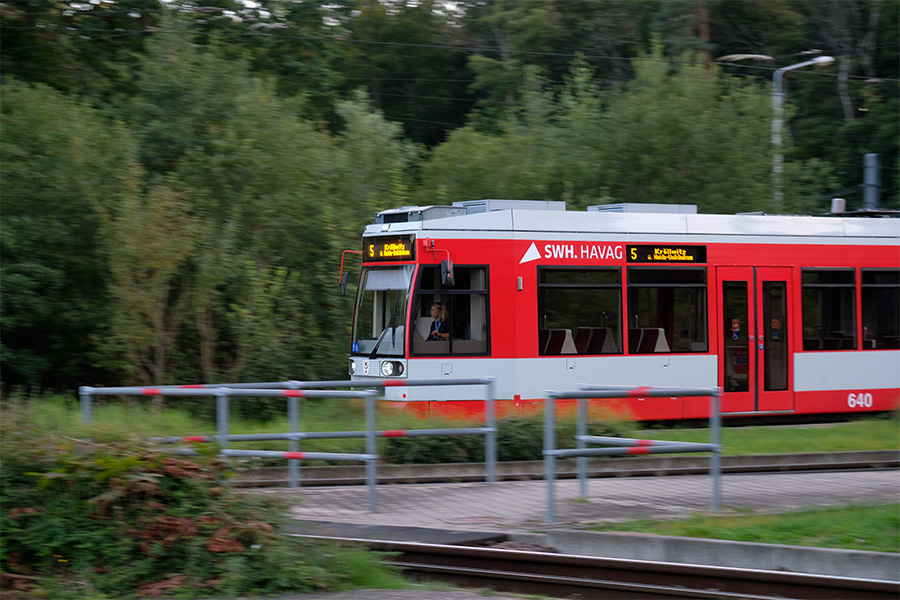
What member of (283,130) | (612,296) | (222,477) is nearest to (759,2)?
(283,130)

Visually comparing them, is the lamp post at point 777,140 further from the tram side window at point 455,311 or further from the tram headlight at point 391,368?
the tram headlight at point 391,368

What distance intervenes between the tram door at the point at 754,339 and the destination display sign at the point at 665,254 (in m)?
0.50

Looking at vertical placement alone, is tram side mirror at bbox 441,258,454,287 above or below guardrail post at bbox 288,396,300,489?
above

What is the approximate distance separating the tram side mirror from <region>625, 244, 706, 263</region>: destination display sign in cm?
321

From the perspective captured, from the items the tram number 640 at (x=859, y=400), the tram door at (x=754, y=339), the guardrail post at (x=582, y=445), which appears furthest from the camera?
the tram number 640 at (x=859, y=400)

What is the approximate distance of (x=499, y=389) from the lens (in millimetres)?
15578

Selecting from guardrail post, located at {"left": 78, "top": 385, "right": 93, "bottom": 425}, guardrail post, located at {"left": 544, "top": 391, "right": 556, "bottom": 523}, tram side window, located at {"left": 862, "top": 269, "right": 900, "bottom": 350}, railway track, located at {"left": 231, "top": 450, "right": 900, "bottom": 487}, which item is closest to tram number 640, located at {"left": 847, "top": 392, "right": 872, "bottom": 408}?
tram side window, located at {"left": 862, "top": 269, "right": 900, "bottom": 350}

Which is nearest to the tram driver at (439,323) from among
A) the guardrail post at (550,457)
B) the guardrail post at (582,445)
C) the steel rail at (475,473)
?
the steel rail at (475,473)

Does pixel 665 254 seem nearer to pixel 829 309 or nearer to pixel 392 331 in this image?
pixel 829 309

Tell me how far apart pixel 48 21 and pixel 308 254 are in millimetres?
10105

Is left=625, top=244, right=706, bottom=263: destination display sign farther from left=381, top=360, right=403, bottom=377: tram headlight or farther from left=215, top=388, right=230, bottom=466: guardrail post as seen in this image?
left=215, top=388, right=230, bottom=466: guardrail post

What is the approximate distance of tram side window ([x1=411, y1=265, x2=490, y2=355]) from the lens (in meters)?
15.3

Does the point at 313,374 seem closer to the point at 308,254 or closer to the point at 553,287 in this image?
the point at 308,254

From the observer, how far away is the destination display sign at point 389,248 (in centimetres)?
1550
